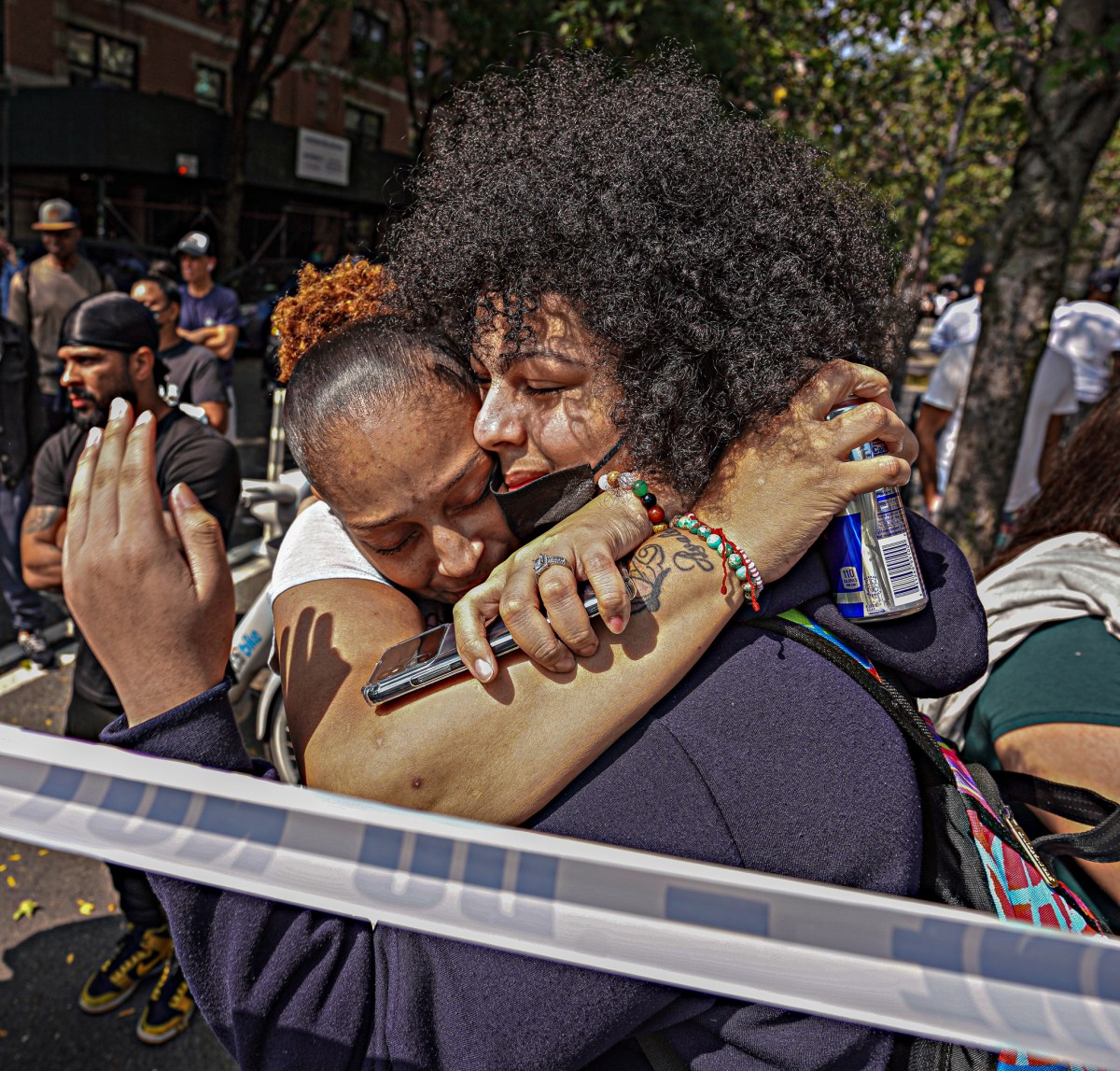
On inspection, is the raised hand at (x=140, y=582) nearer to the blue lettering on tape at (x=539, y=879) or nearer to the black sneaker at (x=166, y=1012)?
the blue lettering on tape at (x=539, y=879)

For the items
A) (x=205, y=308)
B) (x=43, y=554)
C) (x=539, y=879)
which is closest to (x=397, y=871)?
(x=539, y=879)

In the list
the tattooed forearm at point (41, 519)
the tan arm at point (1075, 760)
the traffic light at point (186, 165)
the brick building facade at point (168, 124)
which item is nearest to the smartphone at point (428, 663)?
the tan arm at point (1075, 760)

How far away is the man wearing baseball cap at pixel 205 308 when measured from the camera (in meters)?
6.98

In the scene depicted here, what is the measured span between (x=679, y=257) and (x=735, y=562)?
49 centimetres

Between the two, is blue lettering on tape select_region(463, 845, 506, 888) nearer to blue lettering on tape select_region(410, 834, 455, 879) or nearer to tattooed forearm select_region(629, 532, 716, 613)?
blue lettering on tape select_region(410, 834, 455, 879)

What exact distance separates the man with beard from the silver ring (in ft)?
8.14

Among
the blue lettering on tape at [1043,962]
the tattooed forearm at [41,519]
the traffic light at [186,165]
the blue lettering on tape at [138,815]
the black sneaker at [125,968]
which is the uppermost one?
the traffic light at [186,165]

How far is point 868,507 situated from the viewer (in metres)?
1.29

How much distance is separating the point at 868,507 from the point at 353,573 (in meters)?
0.89

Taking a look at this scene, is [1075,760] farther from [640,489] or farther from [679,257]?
[679,257]

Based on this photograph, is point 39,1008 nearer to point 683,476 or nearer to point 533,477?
point 533,477

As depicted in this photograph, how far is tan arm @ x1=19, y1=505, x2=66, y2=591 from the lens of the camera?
336 cm

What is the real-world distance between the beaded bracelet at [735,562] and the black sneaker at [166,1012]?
2.71m

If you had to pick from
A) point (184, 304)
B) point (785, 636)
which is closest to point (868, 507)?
point (785, 636)
